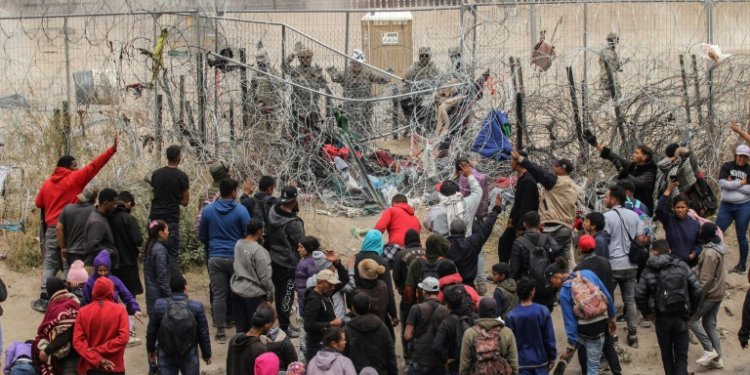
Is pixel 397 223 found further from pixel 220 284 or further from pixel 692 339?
pixel 692 339

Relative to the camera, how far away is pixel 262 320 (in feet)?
26.9

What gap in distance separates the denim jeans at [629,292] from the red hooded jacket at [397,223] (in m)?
1.97

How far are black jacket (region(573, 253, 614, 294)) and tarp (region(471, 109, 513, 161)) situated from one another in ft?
11.6

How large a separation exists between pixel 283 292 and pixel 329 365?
9.07 feet

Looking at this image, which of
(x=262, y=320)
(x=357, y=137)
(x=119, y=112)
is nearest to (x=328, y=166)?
(x=357, y=137)

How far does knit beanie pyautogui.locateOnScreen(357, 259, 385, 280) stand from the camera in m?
9.10

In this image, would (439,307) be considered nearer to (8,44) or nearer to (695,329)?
(695,329)

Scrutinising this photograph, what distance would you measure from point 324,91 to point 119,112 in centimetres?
245

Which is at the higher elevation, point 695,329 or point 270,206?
point 270,206

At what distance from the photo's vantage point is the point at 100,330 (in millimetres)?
8633

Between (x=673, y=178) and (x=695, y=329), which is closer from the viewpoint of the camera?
(x=695, y=329)

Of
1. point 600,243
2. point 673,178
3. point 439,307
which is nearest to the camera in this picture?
point 439,307

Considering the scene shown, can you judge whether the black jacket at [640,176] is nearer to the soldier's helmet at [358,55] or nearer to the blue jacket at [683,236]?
the blue jacket at [683,236]

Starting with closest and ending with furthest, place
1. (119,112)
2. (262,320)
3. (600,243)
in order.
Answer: (262,320) → (600,243) → (119,112)
